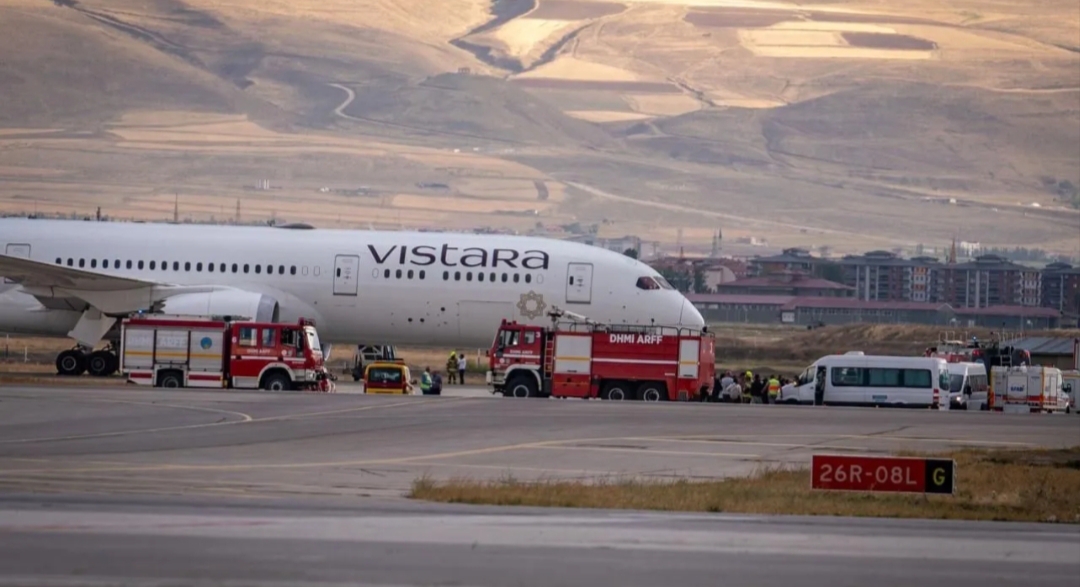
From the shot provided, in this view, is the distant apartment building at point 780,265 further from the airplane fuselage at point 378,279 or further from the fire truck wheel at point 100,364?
the fire truck wheel at point 100,364

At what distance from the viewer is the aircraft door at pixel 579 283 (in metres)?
46.4

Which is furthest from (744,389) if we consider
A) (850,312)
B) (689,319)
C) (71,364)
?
(850,312)

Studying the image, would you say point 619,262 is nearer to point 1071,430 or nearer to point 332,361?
point 1071,430

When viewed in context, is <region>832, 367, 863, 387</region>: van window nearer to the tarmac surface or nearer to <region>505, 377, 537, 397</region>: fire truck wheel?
<region>505, 377, 537, 397</region>: fire truck wheel

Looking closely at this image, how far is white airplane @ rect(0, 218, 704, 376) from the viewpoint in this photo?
151 ft

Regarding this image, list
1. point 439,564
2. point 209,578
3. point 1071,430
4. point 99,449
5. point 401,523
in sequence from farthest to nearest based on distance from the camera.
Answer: point 1071,430 < point 99,449 < point 401,523 < point 439,564 < point 209,578

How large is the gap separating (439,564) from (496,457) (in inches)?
468

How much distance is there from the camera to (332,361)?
70.6 meters

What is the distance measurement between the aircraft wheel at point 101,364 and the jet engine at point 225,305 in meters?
2.45

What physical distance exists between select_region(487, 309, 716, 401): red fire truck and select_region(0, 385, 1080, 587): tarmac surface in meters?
8.30

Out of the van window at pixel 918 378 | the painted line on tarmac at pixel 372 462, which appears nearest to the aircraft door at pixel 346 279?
the van window at pixel 918 378

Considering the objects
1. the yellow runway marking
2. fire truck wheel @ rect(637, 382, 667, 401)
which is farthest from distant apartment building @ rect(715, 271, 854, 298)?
the yellow runway marking

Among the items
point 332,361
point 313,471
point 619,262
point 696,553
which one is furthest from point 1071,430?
point 332,361

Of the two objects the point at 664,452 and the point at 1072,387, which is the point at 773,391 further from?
the point at 664,452
